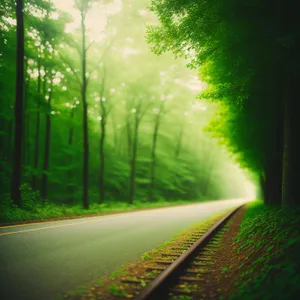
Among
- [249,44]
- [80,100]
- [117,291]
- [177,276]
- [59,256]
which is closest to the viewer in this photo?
[117,291]

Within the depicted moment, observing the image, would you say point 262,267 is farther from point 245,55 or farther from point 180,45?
point 180,45

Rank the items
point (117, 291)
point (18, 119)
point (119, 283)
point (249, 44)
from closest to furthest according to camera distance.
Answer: point (117, 291) < point (119, 283) < point (249, 44) < point (18, 119)

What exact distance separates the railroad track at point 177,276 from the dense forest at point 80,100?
709cm

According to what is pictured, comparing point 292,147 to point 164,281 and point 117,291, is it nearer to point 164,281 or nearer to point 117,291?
point 164,281

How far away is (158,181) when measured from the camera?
3997cm

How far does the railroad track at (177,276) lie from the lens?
4046 millimetres

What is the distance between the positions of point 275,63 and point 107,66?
751 inches

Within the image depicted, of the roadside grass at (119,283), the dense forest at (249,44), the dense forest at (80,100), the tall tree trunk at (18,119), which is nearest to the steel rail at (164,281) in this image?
the roadside grass at (119,283)

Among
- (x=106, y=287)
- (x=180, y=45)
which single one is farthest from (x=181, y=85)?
(x=106, y=287)

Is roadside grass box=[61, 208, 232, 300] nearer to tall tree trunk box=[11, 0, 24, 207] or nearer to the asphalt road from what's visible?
the asphalt road

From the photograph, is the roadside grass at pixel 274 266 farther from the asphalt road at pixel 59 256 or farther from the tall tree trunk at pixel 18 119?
the tall tree trunk at pixel 18 119

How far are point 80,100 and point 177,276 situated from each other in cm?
2417

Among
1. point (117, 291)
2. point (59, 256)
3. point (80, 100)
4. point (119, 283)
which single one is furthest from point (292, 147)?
point (80, 100)

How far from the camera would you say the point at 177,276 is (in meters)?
5.00
